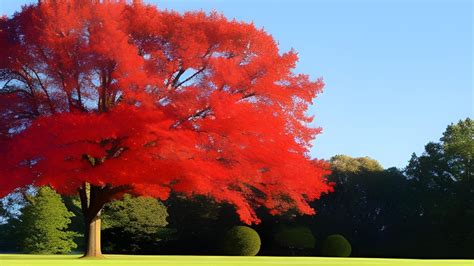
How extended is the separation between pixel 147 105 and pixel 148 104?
0.06m

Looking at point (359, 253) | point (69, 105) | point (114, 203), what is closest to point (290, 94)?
point (69, 105)

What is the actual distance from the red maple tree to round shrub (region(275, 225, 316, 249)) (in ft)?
76.2

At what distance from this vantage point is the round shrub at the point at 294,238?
50.0 metres

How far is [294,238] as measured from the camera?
50.0m

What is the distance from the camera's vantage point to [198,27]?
25.6 meters

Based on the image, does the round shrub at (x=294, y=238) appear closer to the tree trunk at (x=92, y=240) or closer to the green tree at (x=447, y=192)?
the green tree at (x=447, y=192)

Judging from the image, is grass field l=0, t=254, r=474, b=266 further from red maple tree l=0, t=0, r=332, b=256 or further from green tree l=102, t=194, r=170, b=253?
green tree l=102, t=194, r=170, b=253

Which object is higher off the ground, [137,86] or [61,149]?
[137,86]

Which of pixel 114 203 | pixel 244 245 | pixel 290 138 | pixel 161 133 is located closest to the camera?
pixel 161 133

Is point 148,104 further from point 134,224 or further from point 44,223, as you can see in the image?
point 134,224

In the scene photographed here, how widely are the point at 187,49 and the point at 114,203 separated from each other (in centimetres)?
2275

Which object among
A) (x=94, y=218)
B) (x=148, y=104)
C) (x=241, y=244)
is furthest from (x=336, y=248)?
(x=148, y=104)

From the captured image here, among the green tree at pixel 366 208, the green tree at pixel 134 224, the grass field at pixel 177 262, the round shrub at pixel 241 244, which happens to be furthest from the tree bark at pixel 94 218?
the green tree at pixel 366 208

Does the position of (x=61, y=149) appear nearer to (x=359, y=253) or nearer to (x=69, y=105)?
(x=69, y=105)
